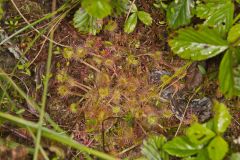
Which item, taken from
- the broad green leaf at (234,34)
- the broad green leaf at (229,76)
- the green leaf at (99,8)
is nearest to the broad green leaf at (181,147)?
the broad green leaf at (229,76)

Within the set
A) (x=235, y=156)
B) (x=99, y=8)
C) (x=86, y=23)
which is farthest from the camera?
(x=86, y=23)

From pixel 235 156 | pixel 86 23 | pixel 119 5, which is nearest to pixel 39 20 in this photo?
pixel 86 23

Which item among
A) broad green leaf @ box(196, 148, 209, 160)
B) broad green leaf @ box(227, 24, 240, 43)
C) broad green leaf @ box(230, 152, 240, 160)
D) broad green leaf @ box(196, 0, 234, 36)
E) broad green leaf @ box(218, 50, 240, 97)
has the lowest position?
broad green leaf @ box(230, 152, 240, 160)

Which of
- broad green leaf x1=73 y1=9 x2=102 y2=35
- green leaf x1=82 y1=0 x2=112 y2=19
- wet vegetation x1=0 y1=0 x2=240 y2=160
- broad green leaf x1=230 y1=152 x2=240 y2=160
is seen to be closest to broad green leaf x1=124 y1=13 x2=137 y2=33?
wet vegetation x1=0 y1=0 x2=240 y2=160

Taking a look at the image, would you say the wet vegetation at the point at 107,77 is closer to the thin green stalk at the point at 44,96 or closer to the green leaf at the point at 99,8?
the thin green stalk at the point at 44,96

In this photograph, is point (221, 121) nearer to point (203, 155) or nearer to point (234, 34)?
point (203, 155)

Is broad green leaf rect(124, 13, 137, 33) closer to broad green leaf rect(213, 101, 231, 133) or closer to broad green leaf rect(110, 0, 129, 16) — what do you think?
broad green leaf rect(110, 0, 129, 16)
